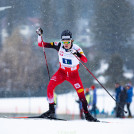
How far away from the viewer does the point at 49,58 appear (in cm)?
970

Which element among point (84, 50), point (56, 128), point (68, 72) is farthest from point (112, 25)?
point (56, 128)

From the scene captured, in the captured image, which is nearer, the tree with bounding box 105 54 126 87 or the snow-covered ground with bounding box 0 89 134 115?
the snow-covered ground with bounding box 0 89 134 115

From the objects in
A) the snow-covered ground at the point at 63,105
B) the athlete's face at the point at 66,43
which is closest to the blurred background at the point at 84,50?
the snow-covered ground at the point at 63,105

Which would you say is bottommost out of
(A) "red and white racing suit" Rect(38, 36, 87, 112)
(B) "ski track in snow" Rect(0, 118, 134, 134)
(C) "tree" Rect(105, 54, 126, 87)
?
(B) "ski track in snow" Rect(0, 118, 134, 134)

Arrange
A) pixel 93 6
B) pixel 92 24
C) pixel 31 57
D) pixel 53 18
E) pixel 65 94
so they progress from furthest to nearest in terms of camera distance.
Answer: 1. pixel 31 57
2. pixel 92 24
3. pixel 93 6
4. pixel 65 94
5. pixel 53 18

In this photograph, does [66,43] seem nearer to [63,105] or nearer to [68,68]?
[68,68]

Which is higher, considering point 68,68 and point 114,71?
point 114,71

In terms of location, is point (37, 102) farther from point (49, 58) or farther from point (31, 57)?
point (31, 57)

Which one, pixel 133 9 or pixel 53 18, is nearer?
pixel 53 18

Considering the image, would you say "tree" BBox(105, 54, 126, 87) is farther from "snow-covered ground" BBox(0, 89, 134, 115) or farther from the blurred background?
"snow-covered ground" BBox(0, 89, 134, 115)

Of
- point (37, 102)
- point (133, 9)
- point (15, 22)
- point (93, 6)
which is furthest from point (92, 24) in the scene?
point (37, 102)

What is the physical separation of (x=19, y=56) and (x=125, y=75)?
5.00m

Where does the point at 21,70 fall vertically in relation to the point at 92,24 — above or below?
below

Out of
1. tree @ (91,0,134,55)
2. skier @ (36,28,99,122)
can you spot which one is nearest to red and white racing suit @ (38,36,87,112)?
skier @ (36,28,99,122)
